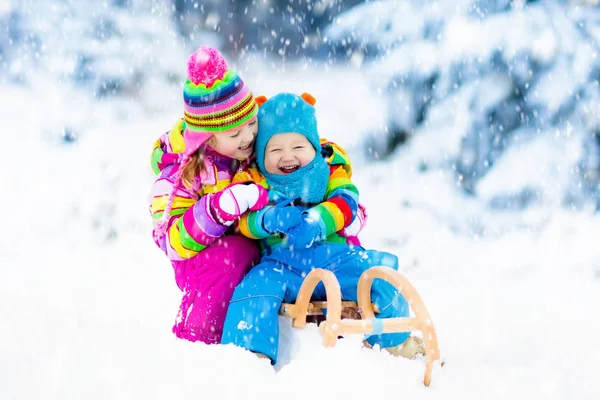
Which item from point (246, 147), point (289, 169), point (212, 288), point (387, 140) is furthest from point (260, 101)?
point (387, 140)

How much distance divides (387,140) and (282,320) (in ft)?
8.55

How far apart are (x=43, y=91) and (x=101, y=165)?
3.09ft

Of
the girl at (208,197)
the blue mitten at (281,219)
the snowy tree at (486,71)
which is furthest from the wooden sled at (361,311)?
the snowy tree at (486,71)

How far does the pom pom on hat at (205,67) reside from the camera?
2.31 metres

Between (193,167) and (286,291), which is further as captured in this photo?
(193,167)

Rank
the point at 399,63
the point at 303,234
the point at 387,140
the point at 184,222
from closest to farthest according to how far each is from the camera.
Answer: the point at 303,234 < the point at 184,222 < the point at 399,63 < the point at 387,140

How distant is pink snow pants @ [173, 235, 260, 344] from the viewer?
226 cm

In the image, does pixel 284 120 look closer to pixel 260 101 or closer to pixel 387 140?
pixel 260 101

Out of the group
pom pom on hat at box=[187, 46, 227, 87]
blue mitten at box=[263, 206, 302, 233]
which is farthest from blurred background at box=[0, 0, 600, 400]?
pom pom on hat at box=[187, 46, 227, 87]

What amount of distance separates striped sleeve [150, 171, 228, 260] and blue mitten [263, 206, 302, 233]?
0.17 meters

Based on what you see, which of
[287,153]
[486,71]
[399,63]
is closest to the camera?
[287,153]

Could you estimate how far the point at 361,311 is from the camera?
2.15 metres

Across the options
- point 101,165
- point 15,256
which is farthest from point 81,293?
point 101,165

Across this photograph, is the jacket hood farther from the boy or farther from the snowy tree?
the snowy tree
